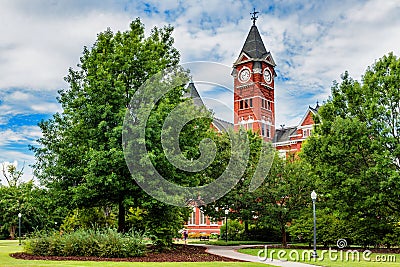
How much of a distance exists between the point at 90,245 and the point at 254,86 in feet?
175

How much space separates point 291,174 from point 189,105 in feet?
38.5

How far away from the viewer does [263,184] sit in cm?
3312

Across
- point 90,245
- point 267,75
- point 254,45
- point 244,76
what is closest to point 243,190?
point 90,245

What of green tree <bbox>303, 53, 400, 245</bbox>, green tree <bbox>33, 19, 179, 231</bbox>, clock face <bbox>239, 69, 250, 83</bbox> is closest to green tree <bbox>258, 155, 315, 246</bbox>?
green tree <bbox>303, 53, 400, 245</bbox>

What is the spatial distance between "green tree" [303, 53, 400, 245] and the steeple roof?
44586 millimetres

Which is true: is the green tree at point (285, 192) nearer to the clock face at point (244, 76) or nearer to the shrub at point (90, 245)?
the shrub at point (90, 245)

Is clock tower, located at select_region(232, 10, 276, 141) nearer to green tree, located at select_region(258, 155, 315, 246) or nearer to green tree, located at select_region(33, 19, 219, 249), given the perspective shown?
green tree, located at select_region(258, 155, 315, 246)

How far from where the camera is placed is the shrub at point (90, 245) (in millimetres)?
18609

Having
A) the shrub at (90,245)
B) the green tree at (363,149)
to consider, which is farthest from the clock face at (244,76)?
the shrub at (90,245)

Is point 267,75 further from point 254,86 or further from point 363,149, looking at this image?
point 363,149

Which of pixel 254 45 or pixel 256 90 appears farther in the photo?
pixel 254 45

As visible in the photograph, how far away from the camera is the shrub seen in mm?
18609

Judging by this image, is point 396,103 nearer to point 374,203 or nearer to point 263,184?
point 374,203

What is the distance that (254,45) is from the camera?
2842 inches
